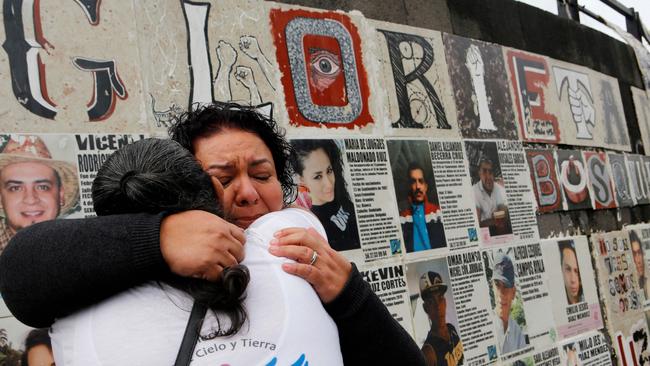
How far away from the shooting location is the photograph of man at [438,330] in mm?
3076

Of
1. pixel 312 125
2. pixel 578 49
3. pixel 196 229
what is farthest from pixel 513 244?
pixel 196 229

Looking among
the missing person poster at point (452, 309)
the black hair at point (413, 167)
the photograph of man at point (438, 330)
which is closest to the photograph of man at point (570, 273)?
the missing person poster at point (452, 309)

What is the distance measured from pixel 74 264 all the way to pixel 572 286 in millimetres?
3854

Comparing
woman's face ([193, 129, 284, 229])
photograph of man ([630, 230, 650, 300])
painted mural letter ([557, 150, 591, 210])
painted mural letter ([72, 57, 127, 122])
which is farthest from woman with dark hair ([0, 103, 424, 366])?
photograph of man ([630, 230, 650, 300])

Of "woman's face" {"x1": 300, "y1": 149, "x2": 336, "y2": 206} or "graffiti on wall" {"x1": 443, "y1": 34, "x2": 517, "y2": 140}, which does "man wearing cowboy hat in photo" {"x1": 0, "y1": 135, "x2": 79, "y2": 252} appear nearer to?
"woman's face" {"x1": 300, "y1": 149, "x2": 336, "y2": 206}

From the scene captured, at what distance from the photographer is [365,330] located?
1.13 metres

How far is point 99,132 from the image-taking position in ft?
7.13

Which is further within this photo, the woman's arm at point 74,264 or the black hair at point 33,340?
the black hair at point 33,340

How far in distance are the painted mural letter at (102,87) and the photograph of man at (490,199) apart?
2.08m

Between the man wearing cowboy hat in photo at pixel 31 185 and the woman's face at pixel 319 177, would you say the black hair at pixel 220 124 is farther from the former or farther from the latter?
the woman's face at pixel 319 177

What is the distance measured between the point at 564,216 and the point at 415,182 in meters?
1.61

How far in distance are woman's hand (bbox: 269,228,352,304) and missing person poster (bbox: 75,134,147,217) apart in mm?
1218

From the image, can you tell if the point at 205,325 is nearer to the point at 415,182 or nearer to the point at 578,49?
the point at 415,182

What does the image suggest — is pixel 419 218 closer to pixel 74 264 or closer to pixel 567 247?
pixel 567 247
